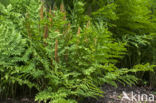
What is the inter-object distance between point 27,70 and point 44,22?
1.46ft

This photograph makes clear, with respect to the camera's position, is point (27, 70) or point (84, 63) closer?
point (27, 70)

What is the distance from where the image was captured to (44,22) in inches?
71.1

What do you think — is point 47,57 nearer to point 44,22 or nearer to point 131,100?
point 44,22

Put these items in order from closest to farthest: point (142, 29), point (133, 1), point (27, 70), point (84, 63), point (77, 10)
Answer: point (27, 70), point (84, 63), point (77, 10), point (133, 1), point (142, 29)

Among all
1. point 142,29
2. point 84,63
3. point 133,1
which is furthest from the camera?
point 142,29

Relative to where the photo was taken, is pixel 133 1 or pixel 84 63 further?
pixel 133 1

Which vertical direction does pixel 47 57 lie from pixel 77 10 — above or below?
below

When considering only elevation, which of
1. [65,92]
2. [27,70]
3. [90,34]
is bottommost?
[65,92]

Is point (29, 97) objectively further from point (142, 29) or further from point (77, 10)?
point (142, 29)

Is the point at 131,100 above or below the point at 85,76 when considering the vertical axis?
below

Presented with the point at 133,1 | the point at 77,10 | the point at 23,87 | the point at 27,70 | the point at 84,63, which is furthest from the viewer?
the point at 133,1

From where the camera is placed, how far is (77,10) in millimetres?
2625

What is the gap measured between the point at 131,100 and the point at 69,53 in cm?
122

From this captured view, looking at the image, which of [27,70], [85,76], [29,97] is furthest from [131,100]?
[27,70]
